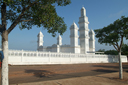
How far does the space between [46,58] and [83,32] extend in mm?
16854

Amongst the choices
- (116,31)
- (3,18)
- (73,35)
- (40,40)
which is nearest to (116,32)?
(116,31)

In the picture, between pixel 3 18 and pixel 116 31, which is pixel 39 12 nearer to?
pixel 3 18

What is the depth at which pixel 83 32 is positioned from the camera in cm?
3316

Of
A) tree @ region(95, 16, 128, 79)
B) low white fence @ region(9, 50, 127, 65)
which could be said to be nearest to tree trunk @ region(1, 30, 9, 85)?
tree @ region(95, 16, 128, 79)

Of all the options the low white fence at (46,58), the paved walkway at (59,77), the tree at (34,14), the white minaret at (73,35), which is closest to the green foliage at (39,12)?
the tree at (34,14)

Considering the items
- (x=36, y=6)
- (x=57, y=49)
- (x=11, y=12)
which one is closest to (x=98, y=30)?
(x=36, y=6)

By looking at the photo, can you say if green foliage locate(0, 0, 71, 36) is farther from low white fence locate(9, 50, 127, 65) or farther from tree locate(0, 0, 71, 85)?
low white fence locate(9, 50, 127, 65)

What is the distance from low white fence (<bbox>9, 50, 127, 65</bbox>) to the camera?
16.0m

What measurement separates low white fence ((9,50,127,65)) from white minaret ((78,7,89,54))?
18.4 ft

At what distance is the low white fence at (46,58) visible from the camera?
1604 cm

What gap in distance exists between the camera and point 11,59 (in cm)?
1552

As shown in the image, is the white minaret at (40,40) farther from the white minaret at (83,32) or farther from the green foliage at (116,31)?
the green foliage at (116,31)

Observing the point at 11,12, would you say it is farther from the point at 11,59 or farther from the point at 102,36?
the point at 11,59

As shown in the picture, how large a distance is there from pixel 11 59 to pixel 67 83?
11.3 meters
